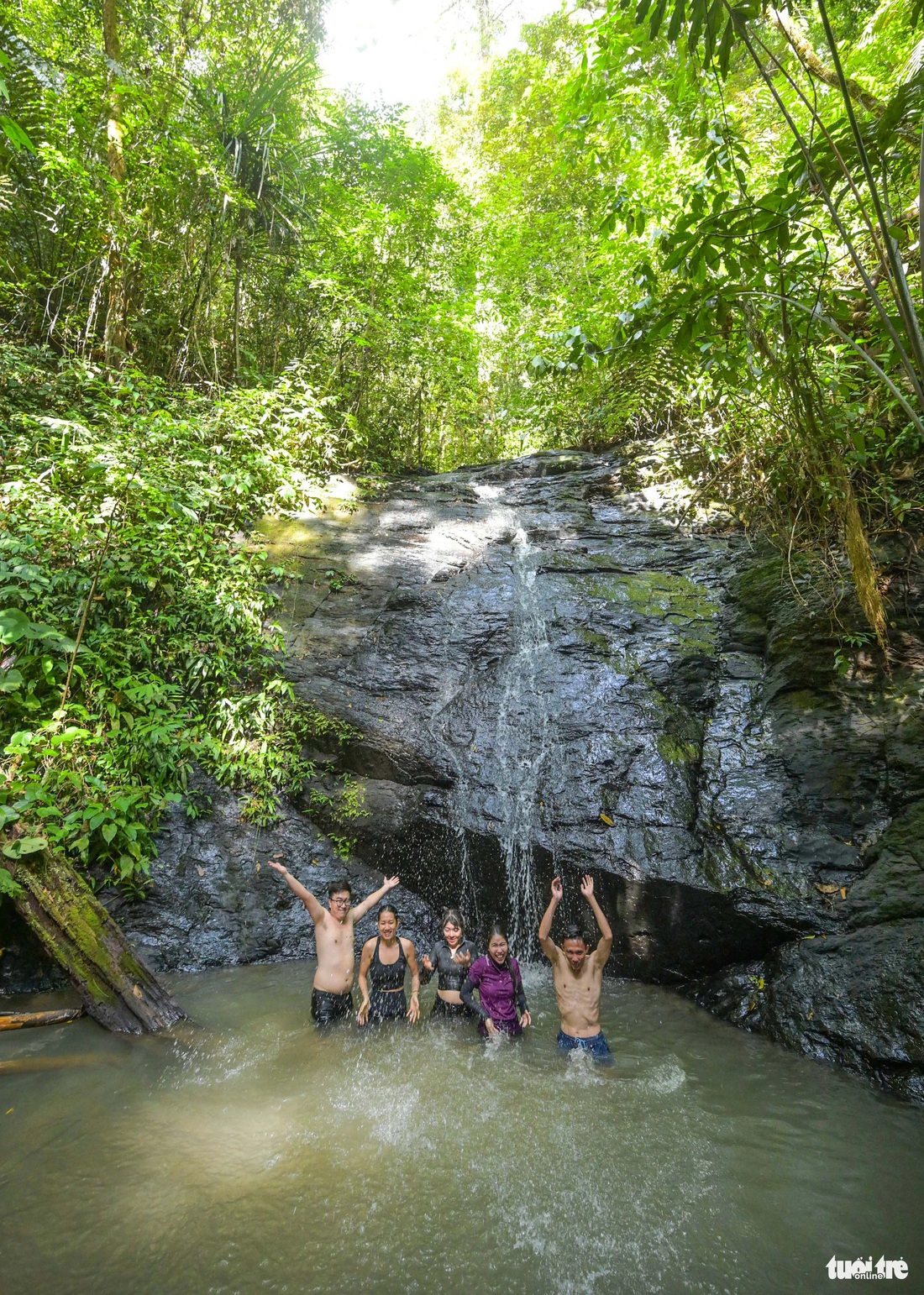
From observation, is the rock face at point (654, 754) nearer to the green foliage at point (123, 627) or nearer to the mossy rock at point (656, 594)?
the mossy rock at point (656, 594)

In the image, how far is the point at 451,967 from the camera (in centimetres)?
438

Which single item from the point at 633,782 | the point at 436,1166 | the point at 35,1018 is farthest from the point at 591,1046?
the point at 35,1018

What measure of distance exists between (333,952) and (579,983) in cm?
174

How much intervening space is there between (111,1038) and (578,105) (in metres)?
6.63

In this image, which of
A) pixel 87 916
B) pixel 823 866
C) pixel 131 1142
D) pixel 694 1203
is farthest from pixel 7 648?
pixel 823 866

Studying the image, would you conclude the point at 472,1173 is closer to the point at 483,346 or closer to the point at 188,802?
the point at 188,802

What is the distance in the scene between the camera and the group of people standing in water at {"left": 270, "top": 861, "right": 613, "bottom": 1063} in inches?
156

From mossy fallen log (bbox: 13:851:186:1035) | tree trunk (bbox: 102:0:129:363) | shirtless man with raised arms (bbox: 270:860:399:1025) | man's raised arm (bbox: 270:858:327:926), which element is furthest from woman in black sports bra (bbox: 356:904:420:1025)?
tree trunk (bbox: 102:0:129:363)

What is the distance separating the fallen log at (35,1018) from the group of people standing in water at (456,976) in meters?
1.46

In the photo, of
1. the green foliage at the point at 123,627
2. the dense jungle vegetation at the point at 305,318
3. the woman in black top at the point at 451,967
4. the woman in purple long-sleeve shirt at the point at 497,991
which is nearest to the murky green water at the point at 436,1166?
the woman in purple long-sleeve shirt at the point at 497,991

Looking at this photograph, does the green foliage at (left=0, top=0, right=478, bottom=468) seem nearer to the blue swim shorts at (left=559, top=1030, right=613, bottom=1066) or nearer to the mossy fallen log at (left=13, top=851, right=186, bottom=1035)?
the mossy fallen log at (left=13, top=851, right=186, bottom=1035)

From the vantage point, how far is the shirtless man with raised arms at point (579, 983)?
3822 millimetres

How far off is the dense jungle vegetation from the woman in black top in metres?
2.02

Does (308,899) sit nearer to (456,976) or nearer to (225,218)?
(456,976)
